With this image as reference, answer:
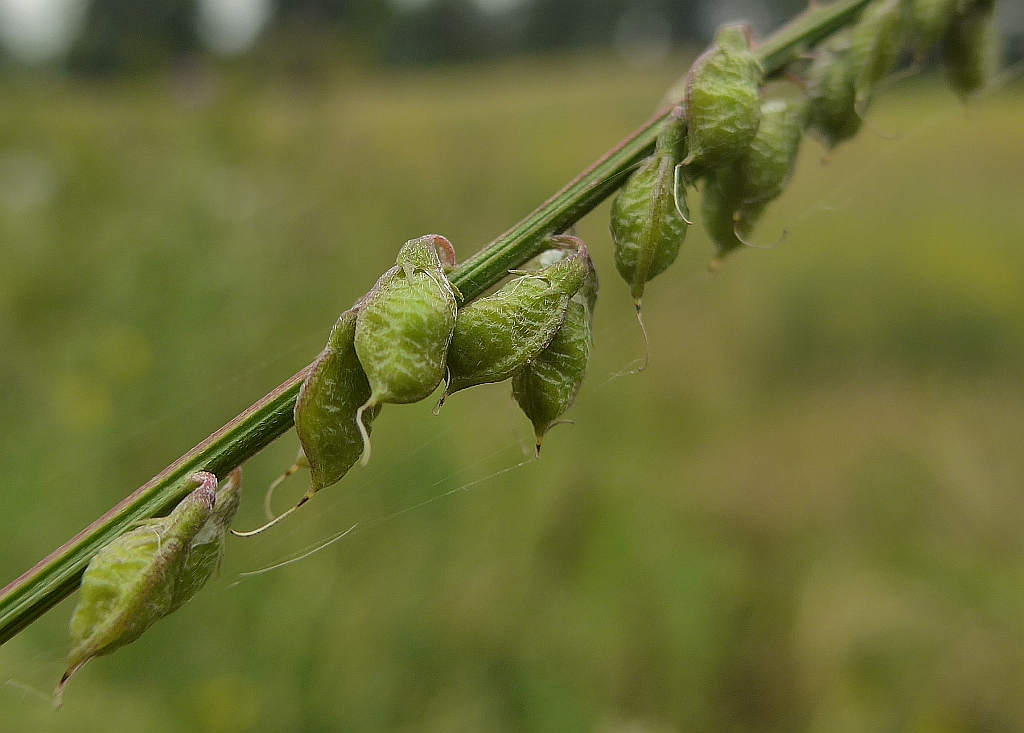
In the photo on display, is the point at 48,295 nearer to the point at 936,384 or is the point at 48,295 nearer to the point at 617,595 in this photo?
the point at 617,595

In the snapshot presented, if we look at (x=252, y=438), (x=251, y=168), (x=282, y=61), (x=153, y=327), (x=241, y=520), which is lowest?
(x=252, y=438)

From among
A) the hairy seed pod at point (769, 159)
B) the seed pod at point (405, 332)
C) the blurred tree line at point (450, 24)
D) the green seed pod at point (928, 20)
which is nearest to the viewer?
the seed pod at point (405, 332)

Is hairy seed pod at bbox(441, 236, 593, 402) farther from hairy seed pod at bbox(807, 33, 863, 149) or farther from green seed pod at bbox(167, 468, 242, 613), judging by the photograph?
hairy seed pod at bbox(807, 33, 863, 149)

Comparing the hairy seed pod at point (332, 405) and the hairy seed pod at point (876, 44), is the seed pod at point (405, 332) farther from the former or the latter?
the hairy seed pod at point (876, 44)

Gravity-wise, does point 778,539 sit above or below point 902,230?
below

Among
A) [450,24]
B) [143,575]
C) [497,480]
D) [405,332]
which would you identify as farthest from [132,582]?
[450,24]

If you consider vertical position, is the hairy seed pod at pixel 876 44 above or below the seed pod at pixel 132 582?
above

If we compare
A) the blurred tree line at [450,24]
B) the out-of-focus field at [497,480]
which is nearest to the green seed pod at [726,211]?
the out-of-focus field at [497,480]

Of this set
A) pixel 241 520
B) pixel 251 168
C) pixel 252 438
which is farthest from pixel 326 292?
pixel 252 438
